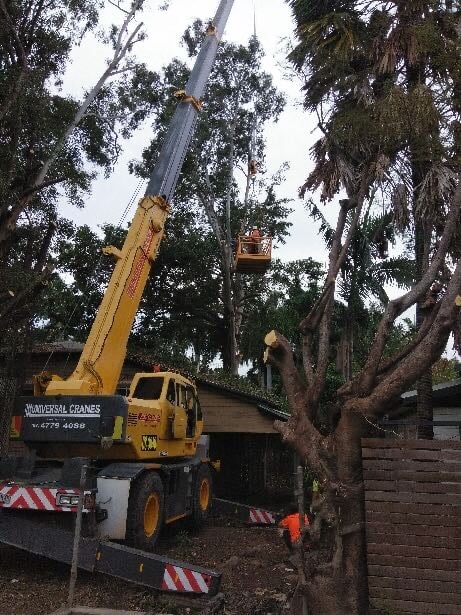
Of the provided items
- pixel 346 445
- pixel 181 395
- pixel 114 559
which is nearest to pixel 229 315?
pixel 181 395

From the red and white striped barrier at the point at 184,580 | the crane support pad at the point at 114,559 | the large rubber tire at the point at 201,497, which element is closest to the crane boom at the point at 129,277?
the crane support pad at the point at 114,559

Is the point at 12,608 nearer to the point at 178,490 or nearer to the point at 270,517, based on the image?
the point at 178,490

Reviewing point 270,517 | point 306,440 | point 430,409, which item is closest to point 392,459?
point 306,440

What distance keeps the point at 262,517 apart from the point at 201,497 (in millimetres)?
1394

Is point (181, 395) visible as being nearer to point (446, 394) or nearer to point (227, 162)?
point (446, 394)

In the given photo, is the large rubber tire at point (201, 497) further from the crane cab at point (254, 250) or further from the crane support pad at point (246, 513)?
the crane cab at point (254, 250)

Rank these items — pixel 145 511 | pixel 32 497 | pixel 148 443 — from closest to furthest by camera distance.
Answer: pixel 32 497 → pixel 145 511 → pixel 148 443

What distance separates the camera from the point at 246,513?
12648mm

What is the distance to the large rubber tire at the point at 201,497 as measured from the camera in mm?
11609

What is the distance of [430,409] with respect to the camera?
10734 mm

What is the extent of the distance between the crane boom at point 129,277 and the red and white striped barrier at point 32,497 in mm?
1573

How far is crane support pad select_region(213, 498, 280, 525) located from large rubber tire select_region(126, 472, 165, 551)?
3.47 m

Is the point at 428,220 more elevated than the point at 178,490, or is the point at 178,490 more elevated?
the point at 428,220

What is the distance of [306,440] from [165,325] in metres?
23.9
